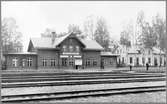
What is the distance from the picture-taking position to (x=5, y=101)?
27.6ft

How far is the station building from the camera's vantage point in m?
35.4

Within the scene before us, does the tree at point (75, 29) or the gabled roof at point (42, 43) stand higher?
the tree at point (75, 29)

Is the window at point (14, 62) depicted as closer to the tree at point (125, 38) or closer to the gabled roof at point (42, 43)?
the gabled roof at point (42, 43)

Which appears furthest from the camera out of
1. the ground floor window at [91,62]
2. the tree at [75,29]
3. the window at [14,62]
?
the tree at [75,29]

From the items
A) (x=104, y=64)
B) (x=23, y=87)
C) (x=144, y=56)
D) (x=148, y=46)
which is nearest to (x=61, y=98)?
(x=23, y=87)

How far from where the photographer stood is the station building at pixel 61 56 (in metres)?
35.4

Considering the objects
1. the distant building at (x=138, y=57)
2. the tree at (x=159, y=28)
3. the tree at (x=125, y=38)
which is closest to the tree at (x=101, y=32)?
the tree at (x=125, y=38)

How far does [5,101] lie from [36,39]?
33.0 metres

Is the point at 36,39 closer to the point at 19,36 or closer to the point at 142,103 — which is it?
the point at 19,36

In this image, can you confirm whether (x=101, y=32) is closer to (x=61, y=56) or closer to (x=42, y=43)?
(x=61, y=56)

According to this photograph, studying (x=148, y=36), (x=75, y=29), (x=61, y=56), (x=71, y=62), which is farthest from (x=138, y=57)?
(x=61, y=56)

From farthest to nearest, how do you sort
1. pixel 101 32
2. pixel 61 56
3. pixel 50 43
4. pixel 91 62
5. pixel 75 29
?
1. pixel 75 29
2. pixel 101 32
3. pixel 91 62
4. pixel 50 43
5. pixel 61 56

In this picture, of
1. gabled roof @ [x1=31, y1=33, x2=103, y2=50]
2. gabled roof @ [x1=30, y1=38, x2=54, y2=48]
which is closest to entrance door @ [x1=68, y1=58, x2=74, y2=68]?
gabled roof @ [x1=31, y1=33, x2=103, y2=50]

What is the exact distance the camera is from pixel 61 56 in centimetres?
3775
